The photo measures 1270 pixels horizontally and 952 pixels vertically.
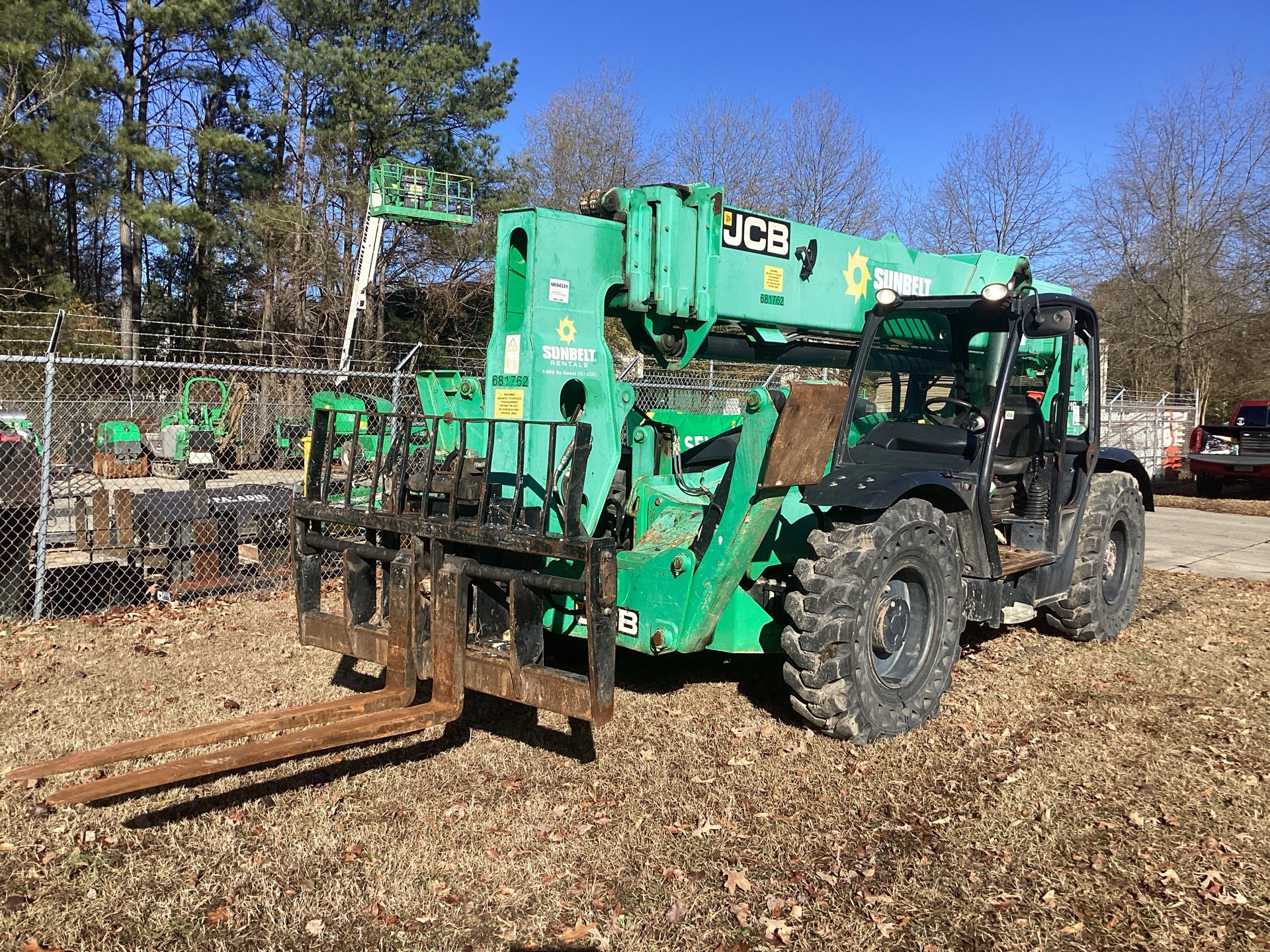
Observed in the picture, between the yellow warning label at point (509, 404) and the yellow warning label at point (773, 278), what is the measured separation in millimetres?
1691

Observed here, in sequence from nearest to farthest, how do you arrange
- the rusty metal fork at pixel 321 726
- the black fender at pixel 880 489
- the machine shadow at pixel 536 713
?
the rusty metal fork at pixel 321 726 < the machine shadow at pixel 536 713 < the black fender at pixel 880 489

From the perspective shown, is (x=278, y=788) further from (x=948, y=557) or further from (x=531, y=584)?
(x=948, y=557)

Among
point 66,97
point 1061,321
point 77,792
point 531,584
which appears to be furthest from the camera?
point 66,97

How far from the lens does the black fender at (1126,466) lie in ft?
24.0

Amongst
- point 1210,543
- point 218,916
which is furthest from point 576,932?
point 1210,543

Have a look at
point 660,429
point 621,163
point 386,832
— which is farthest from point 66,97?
point 386,832

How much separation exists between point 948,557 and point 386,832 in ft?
10.6

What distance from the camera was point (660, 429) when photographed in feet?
19.7

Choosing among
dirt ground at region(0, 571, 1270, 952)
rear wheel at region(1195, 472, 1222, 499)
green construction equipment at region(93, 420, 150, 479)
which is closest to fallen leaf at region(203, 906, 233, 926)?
dirt ground at region(0, 571, 1270, 952)

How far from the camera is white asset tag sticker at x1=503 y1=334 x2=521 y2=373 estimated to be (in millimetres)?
4766

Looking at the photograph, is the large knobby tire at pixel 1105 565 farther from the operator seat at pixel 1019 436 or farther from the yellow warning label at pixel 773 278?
the yellow warning label at pixel 773 278

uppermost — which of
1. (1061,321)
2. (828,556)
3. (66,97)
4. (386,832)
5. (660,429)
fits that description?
(66,97)

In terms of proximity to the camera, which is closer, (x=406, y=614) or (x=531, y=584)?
(x=531, y=584)

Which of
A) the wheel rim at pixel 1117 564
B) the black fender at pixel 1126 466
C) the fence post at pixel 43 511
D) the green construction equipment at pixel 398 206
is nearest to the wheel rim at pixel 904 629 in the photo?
the black fender at pixel 1126 466
